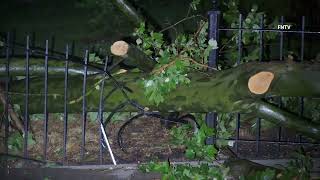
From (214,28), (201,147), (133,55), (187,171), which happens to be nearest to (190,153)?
(201,147)

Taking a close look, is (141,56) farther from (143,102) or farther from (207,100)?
(207,100)

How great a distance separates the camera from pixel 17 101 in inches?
160

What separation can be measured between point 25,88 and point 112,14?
3464mm

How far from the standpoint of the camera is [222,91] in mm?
3576

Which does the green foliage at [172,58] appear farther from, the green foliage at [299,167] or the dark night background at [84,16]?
the dark night background at [84,16]

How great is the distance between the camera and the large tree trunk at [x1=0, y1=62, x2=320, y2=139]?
11.2ft

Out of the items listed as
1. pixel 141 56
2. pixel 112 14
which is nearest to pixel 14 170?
pixel 141 56

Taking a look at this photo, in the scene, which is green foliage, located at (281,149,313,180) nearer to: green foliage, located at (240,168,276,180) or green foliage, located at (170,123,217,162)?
green foliage, located at (240,168,276,180)

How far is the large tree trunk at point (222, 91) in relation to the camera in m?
3.40

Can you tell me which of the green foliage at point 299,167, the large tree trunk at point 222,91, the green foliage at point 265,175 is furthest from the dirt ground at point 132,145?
the green foliage at point 265,175

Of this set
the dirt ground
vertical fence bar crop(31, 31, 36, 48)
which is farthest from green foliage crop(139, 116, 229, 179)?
vertical fence bar crop(31, 31, 36, 48)

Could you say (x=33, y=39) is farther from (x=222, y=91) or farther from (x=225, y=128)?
(x=222, y=91)

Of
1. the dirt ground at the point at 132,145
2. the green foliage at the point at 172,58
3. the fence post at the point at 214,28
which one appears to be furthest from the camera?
the dirt ground at the point at 132,145

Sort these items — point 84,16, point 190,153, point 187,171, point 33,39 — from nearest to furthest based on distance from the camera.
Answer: point 187,171 → point 190,153 → point 33,39 → point 84,16
